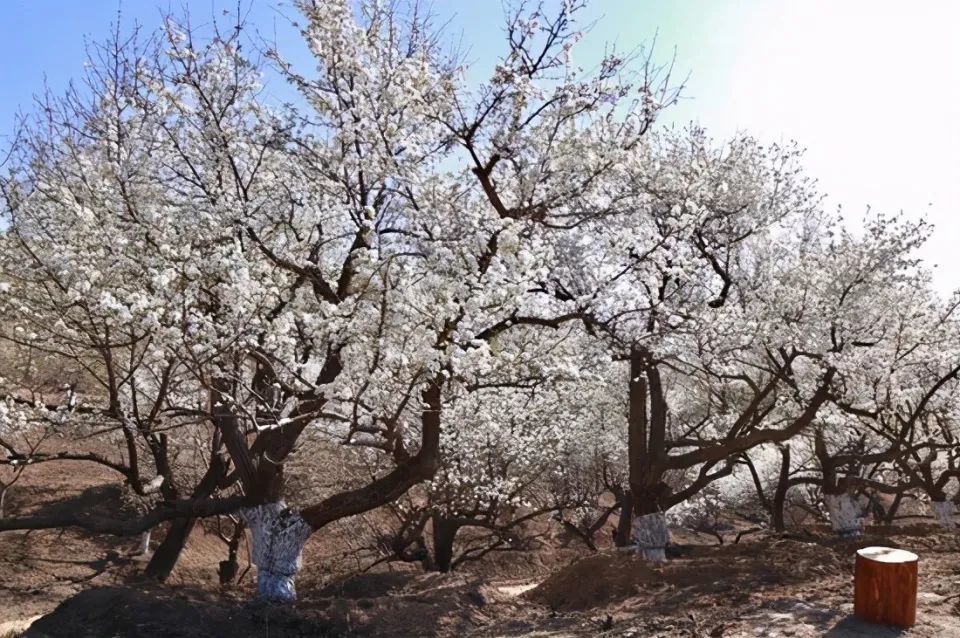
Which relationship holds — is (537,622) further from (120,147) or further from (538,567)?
(538,567)

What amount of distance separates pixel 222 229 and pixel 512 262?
3196mm

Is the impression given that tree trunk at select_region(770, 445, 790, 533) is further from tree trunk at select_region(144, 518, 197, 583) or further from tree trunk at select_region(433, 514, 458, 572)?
tree trunk at select_region(144, 518, 197, 583)

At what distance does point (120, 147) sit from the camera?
26.5ft

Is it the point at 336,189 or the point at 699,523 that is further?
the point at 699,523

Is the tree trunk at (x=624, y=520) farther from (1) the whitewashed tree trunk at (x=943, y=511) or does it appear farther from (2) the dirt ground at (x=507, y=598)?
(1) the whitewashed tree trunk at (x=943, y=511)

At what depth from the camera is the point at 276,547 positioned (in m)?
8.62

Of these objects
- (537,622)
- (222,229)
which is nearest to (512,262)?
(222,229)

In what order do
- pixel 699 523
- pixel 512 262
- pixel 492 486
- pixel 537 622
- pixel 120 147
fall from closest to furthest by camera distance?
pixel 512 262
pixel 120 147
pixel 537 622
pixel 492 486
pixel 699 523

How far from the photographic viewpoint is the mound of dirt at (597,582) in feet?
32.5

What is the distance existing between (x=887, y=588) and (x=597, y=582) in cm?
489

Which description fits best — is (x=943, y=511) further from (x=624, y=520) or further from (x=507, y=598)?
(x=507, y=598)

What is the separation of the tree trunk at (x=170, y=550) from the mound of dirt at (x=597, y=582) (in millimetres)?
5970

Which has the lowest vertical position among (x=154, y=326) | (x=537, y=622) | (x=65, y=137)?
(x=537, y=622)

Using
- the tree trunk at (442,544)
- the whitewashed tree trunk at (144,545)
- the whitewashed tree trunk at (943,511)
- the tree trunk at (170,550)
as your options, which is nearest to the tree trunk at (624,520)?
the tree trunk at (442,544)
